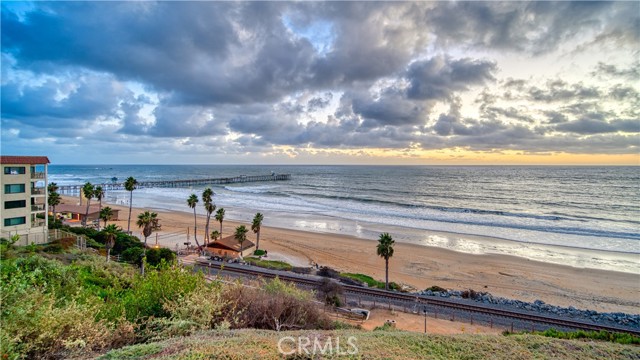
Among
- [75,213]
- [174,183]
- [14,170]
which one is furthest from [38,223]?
[174,183]

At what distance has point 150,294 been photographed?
10125 mm

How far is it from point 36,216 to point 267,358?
1378 inches

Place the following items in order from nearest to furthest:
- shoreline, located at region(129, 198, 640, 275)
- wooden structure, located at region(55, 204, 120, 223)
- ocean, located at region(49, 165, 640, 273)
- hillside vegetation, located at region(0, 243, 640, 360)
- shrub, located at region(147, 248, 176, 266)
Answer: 1. hillside vegetation, located at region(0, 243, 640, 360)
2. shrub, located at region(147, 248, 176, 266)
3. shoreline, located at region(129, 198, 640, 275)
4. ocean, located at region(49, 165, 640, 273)
5. wooden structure, located at region(55, 204, 120, 223)

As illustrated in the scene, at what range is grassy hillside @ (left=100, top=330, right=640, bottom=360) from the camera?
675cm

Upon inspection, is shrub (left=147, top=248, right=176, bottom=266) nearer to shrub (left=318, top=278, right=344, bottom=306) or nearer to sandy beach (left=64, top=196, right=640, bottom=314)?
sandy beach (left=64, top=196, right=640, bottom=314)

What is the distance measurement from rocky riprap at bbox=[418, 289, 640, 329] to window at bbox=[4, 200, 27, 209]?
33712 millimetres

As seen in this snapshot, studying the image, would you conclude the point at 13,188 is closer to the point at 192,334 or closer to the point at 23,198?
the point at 23,198

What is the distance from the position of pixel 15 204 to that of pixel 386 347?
33.2 metres

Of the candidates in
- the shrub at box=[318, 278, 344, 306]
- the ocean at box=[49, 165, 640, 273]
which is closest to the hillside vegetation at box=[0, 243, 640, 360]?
the shrub at box=[318, 278, 344, 306]

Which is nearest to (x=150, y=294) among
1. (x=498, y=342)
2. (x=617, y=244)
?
(x=498, y=342)

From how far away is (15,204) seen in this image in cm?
2711

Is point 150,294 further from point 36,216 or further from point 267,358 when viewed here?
point 36,216

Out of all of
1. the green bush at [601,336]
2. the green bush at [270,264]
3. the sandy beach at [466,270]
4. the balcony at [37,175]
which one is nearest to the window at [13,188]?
the balcony at [37,175]

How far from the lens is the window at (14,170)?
2675 cm
